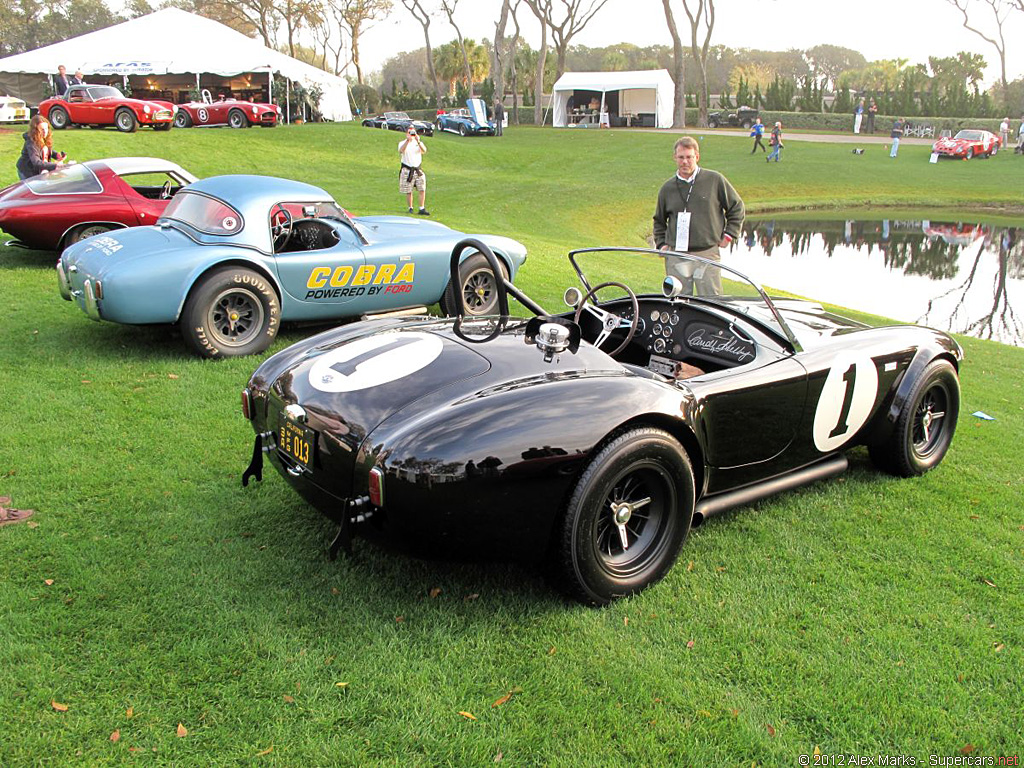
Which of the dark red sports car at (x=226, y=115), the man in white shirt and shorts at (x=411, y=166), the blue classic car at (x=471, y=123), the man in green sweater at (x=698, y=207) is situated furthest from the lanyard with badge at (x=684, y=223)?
the blue classic car at (x=471, y=123)

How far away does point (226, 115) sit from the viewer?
28.2 metres

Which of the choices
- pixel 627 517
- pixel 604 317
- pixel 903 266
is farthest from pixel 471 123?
pixel 627 517

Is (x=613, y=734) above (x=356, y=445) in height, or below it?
below

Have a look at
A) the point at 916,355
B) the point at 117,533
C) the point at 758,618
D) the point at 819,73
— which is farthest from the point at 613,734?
the point at 819,73

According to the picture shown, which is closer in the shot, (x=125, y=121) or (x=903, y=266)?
(x=903, y=266)

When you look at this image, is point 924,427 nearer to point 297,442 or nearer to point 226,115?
point 297,442

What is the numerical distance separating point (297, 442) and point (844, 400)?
276 cm

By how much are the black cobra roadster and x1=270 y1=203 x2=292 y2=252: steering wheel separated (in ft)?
10.2

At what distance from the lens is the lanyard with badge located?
6.63 meters

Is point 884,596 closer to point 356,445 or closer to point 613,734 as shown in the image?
point 613,734

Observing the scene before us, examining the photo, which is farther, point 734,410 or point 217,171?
point 217,171

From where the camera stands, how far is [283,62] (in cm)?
3359

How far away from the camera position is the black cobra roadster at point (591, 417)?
9.72 ft

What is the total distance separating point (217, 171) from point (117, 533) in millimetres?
18205
